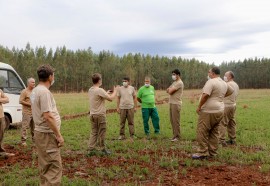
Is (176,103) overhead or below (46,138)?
overhead

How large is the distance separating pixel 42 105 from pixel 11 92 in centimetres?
834

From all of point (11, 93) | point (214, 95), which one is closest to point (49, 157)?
point (214, 95)

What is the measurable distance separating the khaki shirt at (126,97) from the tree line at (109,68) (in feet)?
156

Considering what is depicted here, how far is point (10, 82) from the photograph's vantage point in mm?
12445

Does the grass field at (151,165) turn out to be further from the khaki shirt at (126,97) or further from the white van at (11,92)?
the white van at (11,92)

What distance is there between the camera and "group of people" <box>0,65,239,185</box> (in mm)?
4762

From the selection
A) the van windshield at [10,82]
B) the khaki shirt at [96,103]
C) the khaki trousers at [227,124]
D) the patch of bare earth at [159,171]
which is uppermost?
the van windshield at [10,82]

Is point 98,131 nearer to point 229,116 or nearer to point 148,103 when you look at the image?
point 148,103

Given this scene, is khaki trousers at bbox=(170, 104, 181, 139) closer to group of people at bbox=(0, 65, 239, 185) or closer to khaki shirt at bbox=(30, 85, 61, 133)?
group of people at bbox=(0, 65, 239, 185)

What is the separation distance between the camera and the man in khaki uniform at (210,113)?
743 cm

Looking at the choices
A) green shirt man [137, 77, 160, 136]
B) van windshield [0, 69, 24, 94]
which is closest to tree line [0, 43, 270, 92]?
van windshield [0, 69, 24, 94]

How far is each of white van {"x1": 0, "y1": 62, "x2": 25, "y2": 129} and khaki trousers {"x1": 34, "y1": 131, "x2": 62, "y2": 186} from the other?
25.4ft

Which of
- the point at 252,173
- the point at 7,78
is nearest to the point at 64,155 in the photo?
the point at 252,173

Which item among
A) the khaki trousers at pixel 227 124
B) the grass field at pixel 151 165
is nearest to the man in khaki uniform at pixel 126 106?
the grass field at pixel 151 165
